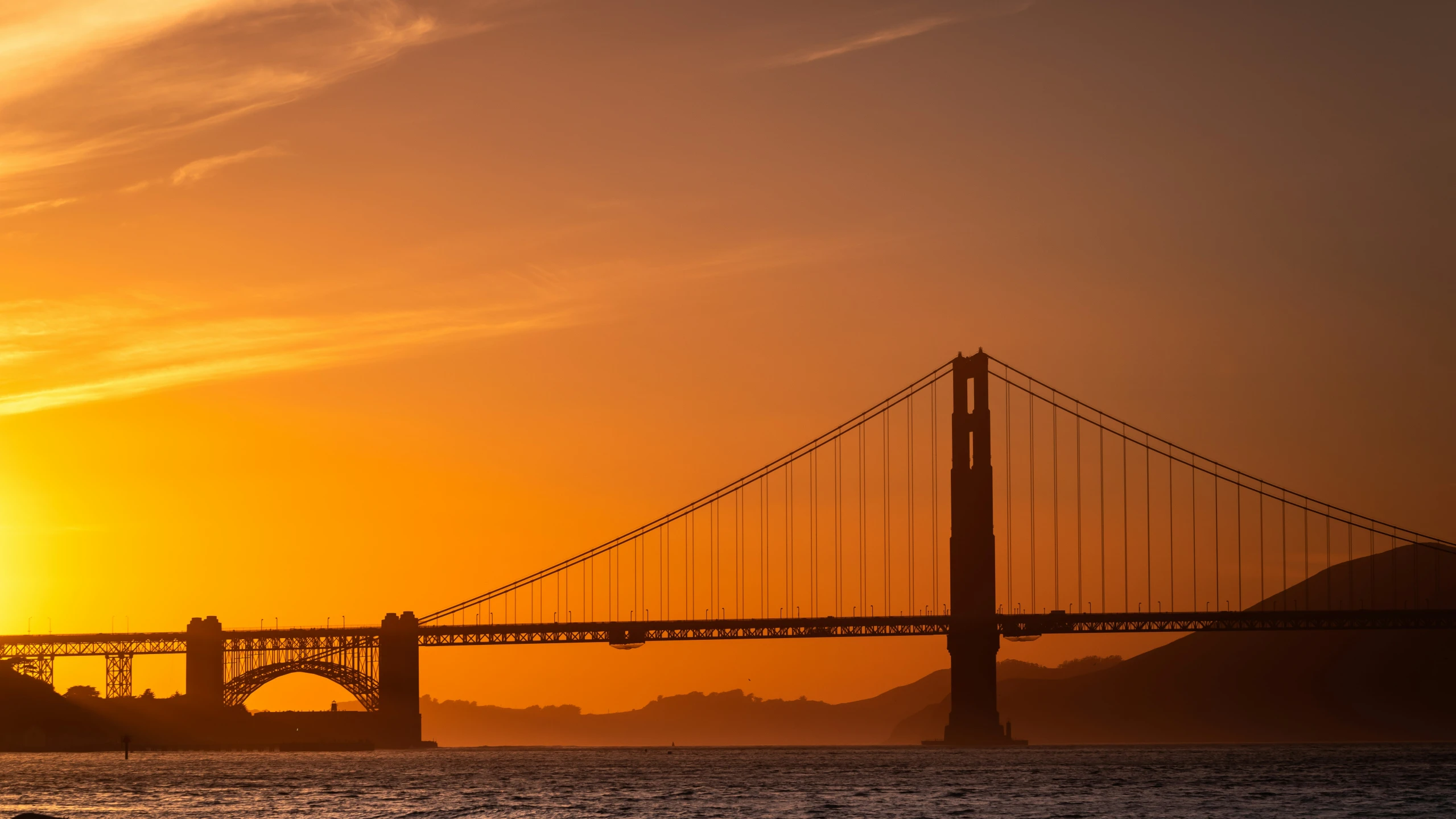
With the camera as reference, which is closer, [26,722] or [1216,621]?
[1216,621]

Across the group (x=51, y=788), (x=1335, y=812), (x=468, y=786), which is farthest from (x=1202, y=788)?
(x=51, y=788)

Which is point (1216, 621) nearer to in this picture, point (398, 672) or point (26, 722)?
point (398, 672)

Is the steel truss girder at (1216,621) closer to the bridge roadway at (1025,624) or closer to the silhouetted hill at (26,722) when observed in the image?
the bridge roadway at (1025,624)

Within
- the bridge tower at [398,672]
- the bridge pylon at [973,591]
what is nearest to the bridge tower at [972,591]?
the bridge pylon at [973,591]

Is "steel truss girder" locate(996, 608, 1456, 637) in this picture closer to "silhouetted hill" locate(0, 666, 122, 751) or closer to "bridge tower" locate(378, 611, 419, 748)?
"bridge tower" locate(378, 611, 419, 748)

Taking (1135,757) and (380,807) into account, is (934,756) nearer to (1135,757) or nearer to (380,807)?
(1135,757)

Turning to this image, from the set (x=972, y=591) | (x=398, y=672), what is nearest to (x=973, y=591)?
(x=972, y=591)
